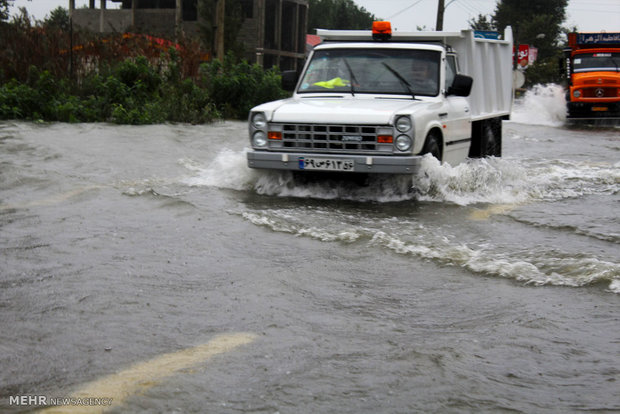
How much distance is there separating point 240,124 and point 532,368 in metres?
17.4

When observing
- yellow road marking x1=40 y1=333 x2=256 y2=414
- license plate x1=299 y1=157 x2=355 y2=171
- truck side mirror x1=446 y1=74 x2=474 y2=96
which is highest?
truck side mirror x1=446 y1=74 x2=474 y2=96

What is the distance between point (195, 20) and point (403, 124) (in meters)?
37.4

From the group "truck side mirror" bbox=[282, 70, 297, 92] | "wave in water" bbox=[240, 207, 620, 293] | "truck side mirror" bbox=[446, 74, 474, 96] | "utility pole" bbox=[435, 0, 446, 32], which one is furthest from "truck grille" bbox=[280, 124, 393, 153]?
"utility pole" bbox=[435, 0, 446, 32]

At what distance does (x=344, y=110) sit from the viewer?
9062 millimetres

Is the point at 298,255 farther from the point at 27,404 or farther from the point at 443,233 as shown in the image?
the point at 27,404

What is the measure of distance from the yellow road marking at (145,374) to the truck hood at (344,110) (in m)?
4.83

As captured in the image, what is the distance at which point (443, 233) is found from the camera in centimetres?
750

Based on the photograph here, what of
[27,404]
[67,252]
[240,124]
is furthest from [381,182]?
[240,124]

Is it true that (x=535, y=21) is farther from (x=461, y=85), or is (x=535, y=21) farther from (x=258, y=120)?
(x=258, y=120)

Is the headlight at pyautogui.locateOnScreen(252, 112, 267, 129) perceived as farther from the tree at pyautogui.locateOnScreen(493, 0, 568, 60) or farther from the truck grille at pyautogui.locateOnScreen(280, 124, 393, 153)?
the tree at pyautogui.locateOnScreen(493, 0, 568, 60)

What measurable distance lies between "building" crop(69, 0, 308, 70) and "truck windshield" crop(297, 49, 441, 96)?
31347mm

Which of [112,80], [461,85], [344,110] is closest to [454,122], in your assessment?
[461,85]

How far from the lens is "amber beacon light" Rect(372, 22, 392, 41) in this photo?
35.5ft

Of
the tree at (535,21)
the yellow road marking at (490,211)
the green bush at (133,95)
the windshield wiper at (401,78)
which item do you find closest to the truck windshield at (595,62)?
the green bush at (133,95)
